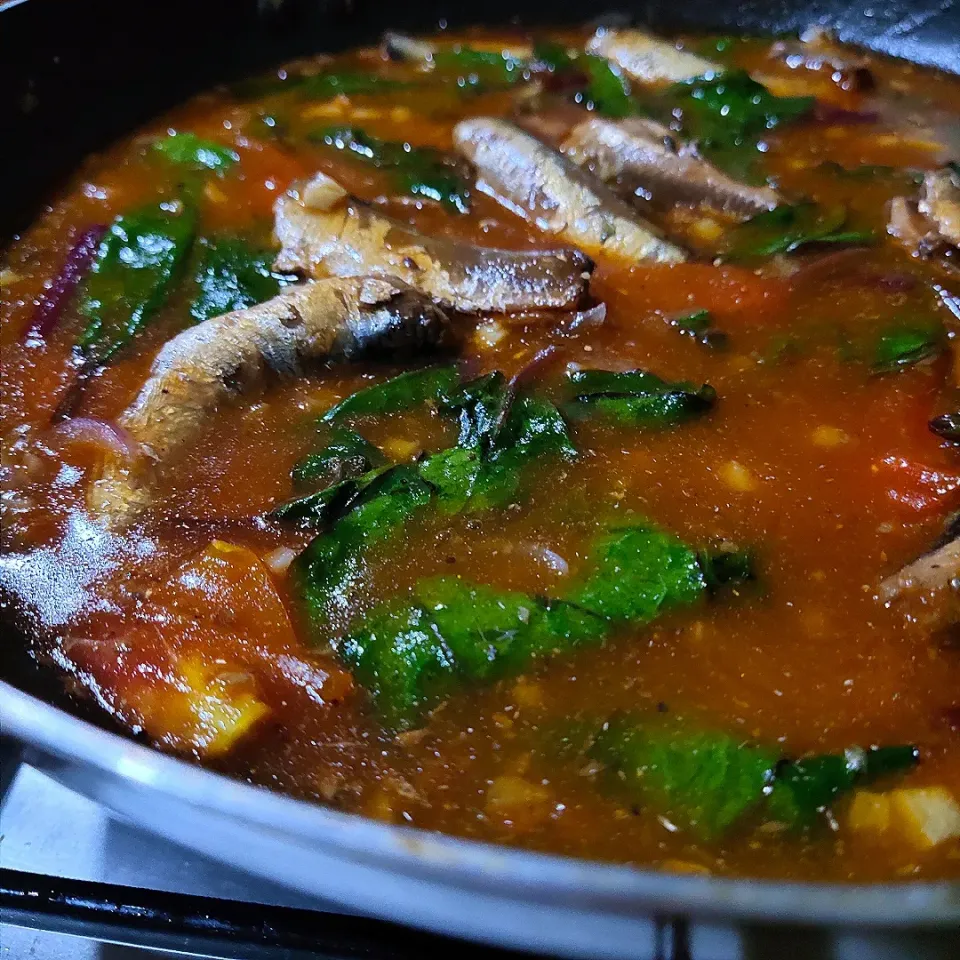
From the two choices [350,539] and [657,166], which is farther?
[657,166]

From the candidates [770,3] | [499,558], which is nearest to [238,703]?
[499,558]

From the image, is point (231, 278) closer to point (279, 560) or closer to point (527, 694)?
point (279, 560)

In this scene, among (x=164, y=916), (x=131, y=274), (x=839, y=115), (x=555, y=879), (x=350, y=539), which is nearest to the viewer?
(x=555, y=879)

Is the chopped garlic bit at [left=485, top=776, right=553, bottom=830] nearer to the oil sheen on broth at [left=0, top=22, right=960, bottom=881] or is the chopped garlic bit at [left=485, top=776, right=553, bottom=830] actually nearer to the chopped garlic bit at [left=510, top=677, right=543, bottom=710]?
the oil sheen on broth at [left=0, top=22, right=960, bottom=881]

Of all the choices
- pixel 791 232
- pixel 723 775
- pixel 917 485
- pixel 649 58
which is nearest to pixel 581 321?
pixel 791 232

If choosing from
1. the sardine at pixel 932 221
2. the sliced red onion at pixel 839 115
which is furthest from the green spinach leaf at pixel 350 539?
the sliced red onion at pixel 839 115

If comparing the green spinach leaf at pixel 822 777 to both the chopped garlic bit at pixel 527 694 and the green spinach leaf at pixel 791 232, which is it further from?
the green spinach leaf at pixel 791 232
